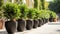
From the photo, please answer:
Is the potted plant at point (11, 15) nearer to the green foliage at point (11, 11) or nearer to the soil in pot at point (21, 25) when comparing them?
the green foliage at point (11, 11)

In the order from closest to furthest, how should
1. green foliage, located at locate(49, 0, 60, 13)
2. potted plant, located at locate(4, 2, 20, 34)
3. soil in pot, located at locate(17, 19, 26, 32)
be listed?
potted plant, located at locate(4, 2, 20, 34) → soil in pot, located at locate(17, 19, 26, 32) → green foliage, located at locate(49, 0, 60, 13)

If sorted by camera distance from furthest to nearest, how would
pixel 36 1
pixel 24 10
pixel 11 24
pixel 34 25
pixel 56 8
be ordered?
pixel 56 8
pixel 36 1
pixel 34 25
pixel 24 10
pixel 11 24

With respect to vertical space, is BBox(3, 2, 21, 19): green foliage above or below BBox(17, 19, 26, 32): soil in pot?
above

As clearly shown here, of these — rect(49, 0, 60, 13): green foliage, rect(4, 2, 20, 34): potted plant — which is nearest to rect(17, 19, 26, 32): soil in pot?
rect(4, 2, 20, 34): potted plant

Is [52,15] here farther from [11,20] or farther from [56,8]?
[11,20]

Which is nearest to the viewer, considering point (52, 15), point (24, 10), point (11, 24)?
point (11, 24)

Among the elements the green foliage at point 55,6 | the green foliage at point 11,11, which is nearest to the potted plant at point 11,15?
the green foliage at point 11,11

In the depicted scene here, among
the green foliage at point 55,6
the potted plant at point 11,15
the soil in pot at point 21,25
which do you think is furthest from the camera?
the green foliage at point 55,6

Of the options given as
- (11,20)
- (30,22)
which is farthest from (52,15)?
(11,20)

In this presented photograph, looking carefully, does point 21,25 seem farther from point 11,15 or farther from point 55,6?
point 55,6

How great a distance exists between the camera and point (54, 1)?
170 feet

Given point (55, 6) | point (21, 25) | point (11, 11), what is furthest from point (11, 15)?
point (55, 6)

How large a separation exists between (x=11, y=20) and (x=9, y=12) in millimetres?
442

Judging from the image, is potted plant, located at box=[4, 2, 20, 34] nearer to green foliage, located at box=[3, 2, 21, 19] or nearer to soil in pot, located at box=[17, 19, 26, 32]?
green foliage, located at box=[3, 2, 21, 19]
